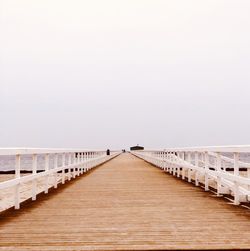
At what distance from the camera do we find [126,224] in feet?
20.4

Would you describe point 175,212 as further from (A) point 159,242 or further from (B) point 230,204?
(A) point 159,242

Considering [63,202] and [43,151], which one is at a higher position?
[43,151]

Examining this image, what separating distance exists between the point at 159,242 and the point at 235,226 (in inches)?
61.4

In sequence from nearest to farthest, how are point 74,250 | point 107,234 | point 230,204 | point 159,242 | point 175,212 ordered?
point 74,250 < point 159,242 < point 107,234 < point 175,212 < point 230,204

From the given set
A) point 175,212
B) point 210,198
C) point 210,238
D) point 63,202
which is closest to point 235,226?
point 210,238

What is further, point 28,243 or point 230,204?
point 230,204

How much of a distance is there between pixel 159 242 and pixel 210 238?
2.24ft

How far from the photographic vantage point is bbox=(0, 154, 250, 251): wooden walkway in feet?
16.4

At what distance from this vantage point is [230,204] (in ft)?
28.0

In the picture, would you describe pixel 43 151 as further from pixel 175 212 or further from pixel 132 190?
pixel 175 212

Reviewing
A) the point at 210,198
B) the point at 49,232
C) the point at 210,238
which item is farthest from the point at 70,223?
the point at 210,198

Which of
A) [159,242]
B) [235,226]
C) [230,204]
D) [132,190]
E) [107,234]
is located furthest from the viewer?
[132,190]

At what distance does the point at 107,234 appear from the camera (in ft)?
18.1

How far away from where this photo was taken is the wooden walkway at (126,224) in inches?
197
